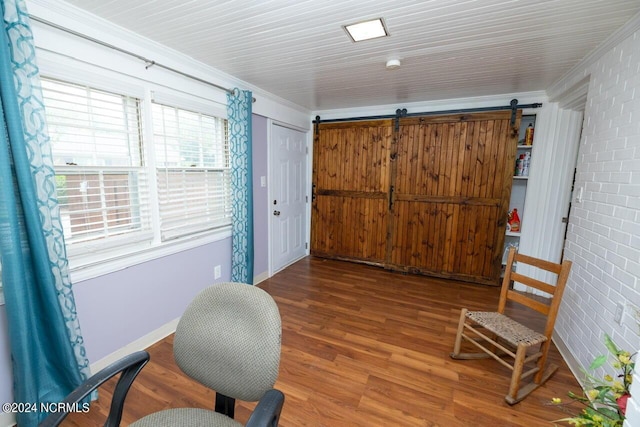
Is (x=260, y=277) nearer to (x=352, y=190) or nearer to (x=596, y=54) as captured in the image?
(x=352, y=190)

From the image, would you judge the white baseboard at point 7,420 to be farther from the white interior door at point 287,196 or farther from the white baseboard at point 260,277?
the white interior door at point 287,196

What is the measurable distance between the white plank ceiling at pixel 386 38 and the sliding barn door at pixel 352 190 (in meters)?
1.10

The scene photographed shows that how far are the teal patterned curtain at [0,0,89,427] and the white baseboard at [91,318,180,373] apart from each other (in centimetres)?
28

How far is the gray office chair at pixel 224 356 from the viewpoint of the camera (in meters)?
1.00

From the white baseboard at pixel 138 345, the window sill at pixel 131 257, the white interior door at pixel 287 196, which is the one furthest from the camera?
the white interior door at pixel 287 196

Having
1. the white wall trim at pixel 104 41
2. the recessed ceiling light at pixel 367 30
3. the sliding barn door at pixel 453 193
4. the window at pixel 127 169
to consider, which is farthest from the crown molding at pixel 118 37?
the sliding barn door at pixel 453 193

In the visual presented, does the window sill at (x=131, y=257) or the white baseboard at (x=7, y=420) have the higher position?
the window sill at (x=131, y=257)

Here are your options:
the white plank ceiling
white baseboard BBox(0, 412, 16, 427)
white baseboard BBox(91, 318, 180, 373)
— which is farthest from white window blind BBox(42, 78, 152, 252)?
white baseboard BBox(0, 412, 16, 427)

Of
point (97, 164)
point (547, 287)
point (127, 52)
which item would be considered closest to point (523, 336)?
point (547, 287)

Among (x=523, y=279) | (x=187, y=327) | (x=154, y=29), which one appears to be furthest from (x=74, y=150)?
(x=523, y=279)

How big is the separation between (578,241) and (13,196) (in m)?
3.52

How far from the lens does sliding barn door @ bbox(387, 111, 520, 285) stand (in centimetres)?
335

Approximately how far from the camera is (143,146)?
83.1 inches

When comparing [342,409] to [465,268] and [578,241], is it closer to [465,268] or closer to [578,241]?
[578,241]
